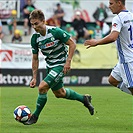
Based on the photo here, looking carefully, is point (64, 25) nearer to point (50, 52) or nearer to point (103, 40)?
point (50, 52)

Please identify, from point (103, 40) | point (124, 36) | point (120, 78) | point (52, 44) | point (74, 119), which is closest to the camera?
point (103, 40)

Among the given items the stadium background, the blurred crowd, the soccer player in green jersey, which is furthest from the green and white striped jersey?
the blurred crowd

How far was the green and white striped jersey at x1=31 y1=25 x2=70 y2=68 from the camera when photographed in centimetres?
920

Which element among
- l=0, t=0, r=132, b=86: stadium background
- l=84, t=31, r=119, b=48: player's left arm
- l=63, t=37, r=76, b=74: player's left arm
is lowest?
l=0, t=0, r=132, b=86: stadium background

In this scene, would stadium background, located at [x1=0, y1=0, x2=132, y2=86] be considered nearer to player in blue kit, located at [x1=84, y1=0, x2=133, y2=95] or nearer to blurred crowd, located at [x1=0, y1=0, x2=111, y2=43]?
blurred crowd, located at [x1=0, y1=0, x2=111, y2=43]

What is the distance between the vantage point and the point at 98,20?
24297 millimetres

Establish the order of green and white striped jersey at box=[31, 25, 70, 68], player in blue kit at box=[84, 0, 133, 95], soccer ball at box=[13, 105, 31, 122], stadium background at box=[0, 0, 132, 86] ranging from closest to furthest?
player in blue kit at box=[84, 0, 133, 95], soccer ball at box=[13, 105, 31, 122], green and white striped jersey at box=[31, 25, 70, 68], stadium background at box=[0, 0, 132, 86]

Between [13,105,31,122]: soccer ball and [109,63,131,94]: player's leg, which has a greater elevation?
[109,63,131,94]: player's leg

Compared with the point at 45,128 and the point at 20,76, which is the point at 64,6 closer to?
the point at 20,76

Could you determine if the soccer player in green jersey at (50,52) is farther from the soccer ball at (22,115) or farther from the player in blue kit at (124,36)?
the player in blue kit at (124,36)

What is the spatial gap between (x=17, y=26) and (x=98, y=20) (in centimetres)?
370

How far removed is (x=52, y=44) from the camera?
9.21 metres

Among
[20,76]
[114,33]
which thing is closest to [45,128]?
[114,33]

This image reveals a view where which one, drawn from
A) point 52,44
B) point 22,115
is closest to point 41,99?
point 22,115
